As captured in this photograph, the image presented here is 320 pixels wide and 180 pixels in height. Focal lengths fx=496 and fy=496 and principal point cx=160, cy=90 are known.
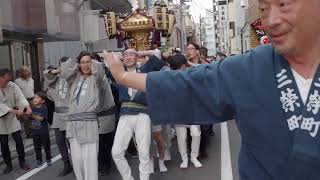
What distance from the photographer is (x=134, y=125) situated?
5.92 metres

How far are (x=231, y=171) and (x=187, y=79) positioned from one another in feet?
15.5

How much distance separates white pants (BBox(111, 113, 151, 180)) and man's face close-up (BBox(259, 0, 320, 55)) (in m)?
3.93

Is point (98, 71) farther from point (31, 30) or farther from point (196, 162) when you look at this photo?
point (31, 30)

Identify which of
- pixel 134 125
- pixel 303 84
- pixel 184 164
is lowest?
pixel 184 164

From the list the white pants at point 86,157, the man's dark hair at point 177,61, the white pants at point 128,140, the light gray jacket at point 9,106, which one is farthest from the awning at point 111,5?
the white pants at point 86,157

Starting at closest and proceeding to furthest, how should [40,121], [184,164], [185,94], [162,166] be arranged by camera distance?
[185,94]
[162,166]
[184,164]
[40,121]

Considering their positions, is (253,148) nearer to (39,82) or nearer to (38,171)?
(38,171)

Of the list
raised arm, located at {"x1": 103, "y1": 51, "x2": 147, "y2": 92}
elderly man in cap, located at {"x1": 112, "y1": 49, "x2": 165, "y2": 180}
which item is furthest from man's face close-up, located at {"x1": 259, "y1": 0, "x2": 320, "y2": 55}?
elderly man in cap, located at {"x1": 112, "y1": 49, "x2": 165, "y2": 180}

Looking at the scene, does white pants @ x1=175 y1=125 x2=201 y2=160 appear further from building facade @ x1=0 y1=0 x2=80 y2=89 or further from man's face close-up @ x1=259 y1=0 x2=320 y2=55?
man's face close-up @ x1=259 y1=0 x2=320 y2=55

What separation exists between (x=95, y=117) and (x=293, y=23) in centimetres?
408

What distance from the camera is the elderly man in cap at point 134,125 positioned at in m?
5.79

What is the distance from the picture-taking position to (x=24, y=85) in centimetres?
1071

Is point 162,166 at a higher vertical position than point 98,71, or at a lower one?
lower

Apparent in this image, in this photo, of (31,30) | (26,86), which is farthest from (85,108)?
(31,30)
